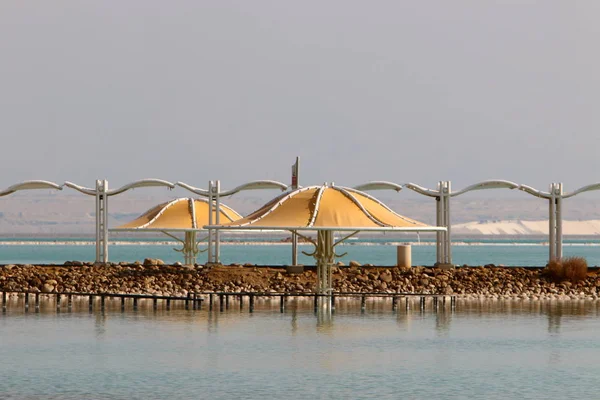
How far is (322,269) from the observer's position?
50.9 m

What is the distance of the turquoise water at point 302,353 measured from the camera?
30875 millimetres

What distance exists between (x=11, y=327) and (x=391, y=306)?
1663 cm

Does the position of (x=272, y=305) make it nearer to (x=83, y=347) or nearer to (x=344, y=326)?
(x=344, y=326)

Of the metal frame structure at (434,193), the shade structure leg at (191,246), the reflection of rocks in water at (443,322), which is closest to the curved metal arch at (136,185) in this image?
the metal frame structure at (434,193)

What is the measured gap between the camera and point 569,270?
57.1 metres

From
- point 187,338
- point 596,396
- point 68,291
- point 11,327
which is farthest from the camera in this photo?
point 68,291

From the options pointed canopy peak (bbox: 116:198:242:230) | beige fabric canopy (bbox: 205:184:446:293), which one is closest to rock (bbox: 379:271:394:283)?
beige fabric canopy (bbox: 205:184:446:293)

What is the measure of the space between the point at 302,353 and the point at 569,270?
75.0ft

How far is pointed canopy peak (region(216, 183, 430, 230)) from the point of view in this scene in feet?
152


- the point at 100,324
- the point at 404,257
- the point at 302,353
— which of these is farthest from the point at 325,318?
the point at 404,257

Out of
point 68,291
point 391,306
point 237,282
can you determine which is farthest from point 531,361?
point 68,291

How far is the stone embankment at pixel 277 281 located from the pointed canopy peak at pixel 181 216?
4.86 meters

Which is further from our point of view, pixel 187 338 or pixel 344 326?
pixel 344 326

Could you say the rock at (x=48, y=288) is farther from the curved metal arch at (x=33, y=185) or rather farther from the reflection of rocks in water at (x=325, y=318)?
the reflection of rocks in water at (x=325, y=318)
